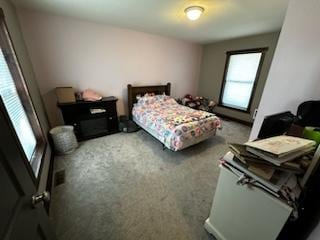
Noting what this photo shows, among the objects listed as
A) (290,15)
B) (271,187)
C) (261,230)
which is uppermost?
(290,15)

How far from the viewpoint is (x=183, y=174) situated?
2.15 meters

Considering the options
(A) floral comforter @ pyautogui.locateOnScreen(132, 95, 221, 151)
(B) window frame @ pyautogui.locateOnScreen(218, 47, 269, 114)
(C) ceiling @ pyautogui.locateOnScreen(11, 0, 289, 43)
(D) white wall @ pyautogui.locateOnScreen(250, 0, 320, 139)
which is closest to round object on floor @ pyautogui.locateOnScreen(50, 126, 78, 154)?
(A) floral comforter @ pyautogui.locateOnScreen(132, 95, 221, 151)

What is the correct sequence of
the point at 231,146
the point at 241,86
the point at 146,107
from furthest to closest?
the point at 241,86 < the point at 146,107 < the point at 231,146

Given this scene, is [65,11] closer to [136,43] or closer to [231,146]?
[136,43]

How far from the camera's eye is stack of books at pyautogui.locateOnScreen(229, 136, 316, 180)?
0.72 meters

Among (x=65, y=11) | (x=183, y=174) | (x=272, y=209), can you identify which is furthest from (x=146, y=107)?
(x=272, y=209)

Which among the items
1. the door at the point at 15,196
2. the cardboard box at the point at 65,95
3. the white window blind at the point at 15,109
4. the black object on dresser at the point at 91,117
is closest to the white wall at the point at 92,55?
the cardboard box at the point at 65,95

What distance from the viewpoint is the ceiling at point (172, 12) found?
200 centimetres

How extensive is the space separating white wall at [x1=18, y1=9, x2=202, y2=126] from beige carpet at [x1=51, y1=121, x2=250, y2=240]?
136 centimetres

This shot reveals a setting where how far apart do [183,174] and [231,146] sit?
1.41 meters

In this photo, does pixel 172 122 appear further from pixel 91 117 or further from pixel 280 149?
pixel 280 149

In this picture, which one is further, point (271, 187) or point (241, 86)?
point (241, 86)

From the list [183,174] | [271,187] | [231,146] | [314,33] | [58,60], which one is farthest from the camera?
[58,60]

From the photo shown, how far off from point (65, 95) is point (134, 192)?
2227mm
